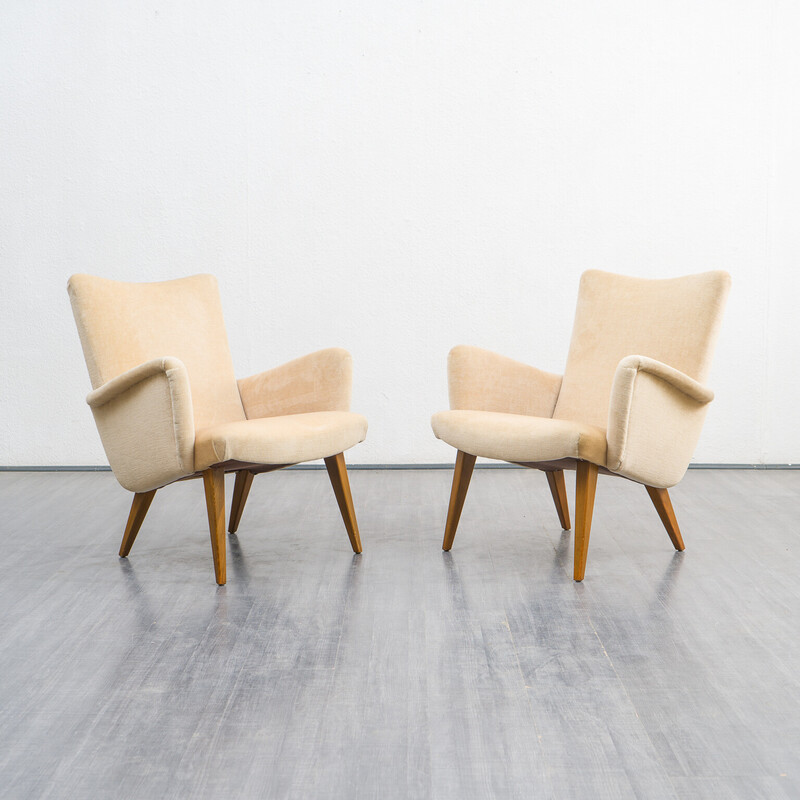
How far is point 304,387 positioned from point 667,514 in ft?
4.06

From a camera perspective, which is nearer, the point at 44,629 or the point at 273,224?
the point at 44,629

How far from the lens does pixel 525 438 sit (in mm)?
2254

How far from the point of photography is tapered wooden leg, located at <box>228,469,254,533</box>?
276 cm

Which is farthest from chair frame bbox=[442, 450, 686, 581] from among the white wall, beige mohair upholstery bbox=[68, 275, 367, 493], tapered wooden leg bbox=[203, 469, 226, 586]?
the white wall

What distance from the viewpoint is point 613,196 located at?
3809 millimetres

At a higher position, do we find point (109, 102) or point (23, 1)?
point (23, 1)

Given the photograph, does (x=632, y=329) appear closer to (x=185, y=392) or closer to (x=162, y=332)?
(x=185, y=392)

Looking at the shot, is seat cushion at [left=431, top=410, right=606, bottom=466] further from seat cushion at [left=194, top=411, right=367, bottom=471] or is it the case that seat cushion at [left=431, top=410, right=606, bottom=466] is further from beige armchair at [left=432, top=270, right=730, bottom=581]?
seat cushion at [left=194, top=411, right=367, bottom=471]

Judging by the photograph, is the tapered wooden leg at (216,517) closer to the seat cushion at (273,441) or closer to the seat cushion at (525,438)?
the seat cushion at (273,441)

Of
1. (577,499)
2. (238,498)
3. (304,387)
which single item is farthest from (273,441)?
(577,499)

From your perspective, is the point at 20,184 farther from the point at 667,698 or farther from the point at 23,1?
the point at 667,698

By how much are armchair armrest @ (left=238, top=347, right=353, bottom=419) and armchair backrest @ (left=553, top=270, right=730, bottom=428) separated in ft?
2.50

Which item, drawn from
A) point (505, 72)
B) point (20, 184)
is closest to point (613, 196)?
point (505, 72)

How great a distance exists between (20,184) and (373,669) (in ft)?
10.6
